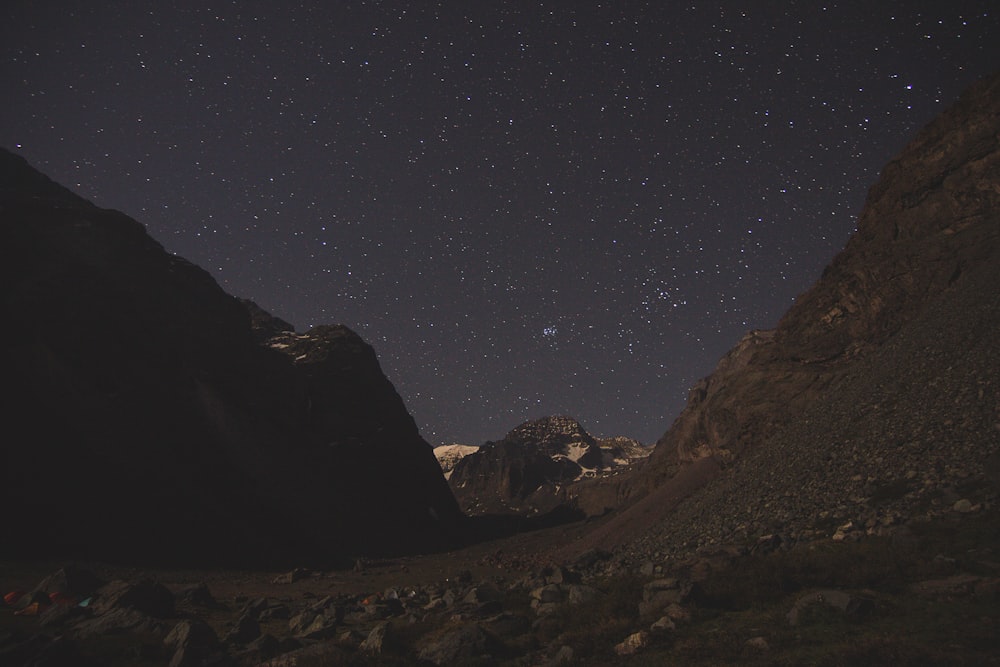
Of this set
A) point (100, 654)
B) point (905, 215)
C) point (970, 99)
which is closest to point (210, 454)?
point (100, 654)

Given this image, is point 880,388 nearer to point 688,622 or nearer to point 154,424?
point 688,622

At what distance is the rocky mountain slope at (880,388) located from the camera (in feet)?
66.3

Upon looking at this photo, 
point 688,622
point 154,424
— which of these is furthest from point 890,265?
point 154,424

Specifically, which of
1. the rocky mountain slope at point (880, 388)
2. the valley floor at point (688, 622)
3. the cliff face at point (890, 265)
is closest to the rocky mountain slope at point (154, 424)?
the valley floor at point (688, 622)

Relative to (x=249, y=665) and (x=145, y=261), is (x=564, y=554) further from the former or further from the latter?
(x=145, y=261)

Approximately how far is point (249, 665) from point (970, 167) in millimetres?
67088

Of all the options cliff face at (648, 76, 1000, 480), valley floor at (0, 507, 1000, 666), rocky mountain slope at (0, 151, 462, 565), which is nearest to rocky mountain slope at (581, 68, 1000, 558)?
cliff face at (648, 76, 1000, 480)

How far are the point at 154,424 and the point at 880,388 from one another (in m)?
86.1

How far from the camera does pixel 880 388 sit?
1240 inches

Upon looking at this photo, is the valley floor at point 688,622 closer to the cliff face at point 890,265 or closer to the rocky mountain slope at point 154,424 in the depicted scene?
the cliff face at point 890,265

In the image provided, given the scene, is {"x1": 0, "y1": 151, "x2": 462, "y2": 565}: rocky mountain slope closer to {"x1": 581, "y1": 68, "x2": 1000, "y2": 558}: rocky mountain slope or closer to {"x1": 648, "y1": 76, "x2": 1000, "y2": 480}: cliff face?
{"x1": 581, "y1": 68, "x2": 1000, "y2": 558}: rocky mountain slope

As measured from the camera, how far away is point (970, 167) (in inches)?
1829

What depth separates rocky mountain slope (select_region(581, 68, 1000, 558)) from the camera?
20219 mm

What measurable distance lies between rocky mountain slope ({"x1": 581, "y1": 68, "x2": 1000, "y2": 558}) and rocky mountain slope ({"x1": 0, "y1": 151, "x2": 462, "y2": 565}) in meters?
52.2
